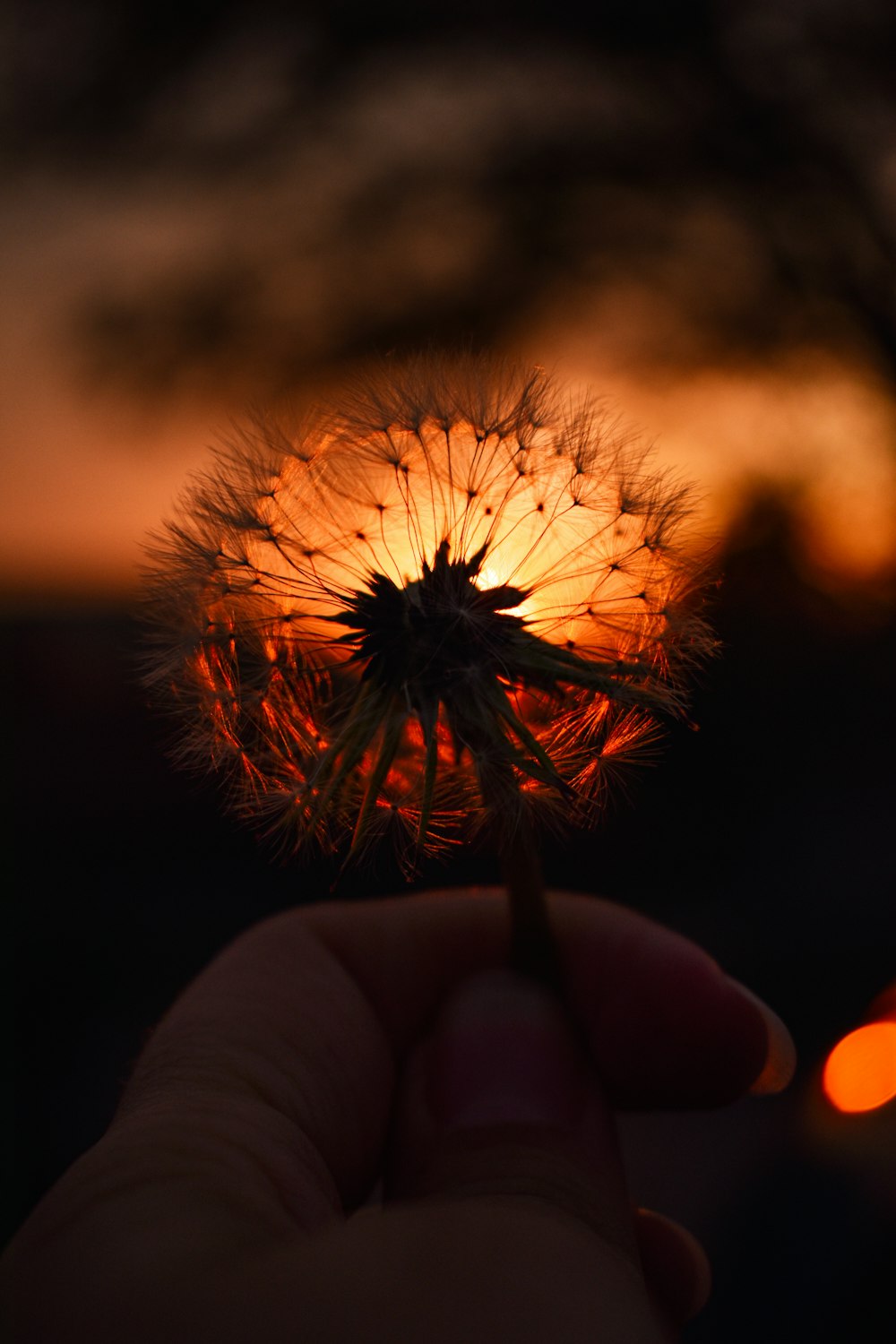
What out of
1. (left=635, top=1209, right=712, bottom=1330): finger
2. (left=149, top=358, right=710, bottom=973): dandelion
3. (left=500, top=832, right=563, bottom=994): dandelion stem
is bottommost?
(left=635, top=1209, right=712, bottom=1330): finger

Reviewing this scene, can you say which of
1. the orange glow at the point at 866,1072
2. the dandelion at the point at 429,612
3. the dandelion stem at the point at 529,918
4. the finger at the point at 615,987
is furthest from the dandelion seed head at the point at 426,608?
the orange glow at the point at 866,1072

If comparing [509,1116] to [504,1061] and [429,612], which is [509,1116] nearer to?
[504,1061]

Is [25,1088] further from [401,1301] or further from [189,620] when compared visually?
[401,1301]

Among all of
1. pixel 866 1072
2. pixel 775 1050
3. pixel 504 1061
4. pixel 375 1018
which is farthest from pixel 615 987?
pixel 866 1072

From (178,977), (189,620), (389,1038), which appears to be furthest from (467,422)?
(178,977)

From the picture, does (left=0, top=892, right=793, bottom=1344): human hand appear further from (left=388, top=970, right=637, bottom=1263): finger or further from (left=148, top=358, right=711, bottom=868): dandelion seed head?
(left=148, top=358, right=711, bottom=868): dandelion seed head

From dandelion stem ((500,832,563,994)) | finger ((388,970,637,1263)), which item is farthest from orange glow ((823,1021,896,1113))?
dandelion stem ((500,832,563,994))

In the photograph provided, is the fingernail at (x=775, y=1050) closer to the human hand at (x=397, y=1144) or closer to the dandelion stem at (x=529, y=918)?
the human hand at (x=397, y=1144)
